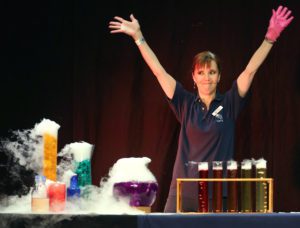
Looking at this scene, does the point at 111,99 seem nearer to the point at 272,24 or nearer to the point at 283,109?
the point at 283,109

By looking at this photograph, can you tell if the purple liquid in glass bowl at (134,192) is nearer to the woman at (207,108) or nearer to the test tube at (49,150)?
the test tube at (49,150)

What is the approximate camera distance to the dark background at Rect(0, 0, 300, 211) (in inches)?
154

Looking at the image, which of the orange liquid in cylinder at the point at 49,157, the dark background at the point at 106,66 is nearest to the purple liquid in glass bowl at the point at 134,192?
the orange liquid in cylinder at the point at 49,157

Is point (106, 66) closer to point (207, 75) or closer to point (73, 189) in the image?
point (207, 75)

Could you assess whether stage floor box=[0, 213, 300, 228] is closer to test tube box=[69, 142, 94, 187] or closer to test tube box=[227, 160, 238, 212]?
test tube box=[227, 160, 238, 212]

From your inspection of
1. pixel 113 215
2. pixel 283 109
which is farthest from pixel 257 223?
pixel 283 109

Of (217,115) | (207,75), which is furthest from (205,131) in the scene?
(207,75)

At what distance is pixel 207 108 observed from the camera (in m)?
3.14

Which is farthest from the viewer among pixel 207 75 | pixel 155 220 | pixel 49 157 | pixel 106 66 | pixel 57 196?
pixel 106 66

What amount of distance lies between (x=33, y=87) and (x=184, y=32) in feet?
3.32

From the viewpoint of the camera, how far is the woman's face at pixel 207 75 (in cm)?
305

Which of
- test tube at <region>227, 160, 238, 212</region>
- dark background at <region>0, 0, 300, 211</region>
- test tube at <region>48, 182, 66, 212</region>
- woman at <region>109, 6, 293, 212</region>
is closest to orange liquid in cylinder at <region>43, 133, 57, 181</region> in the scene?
test tube at <region>48, 182, 66, 212</region>

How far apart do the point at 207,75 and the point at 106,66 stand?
1.08 m

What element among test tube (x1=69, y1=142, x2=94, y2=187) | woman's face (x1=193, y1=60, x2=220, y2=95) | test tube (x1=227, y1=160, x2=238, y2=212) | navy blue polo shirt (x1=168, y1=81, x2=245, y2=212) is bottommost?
test tube (x1=227, y1=160, x2=238, y2=212)
